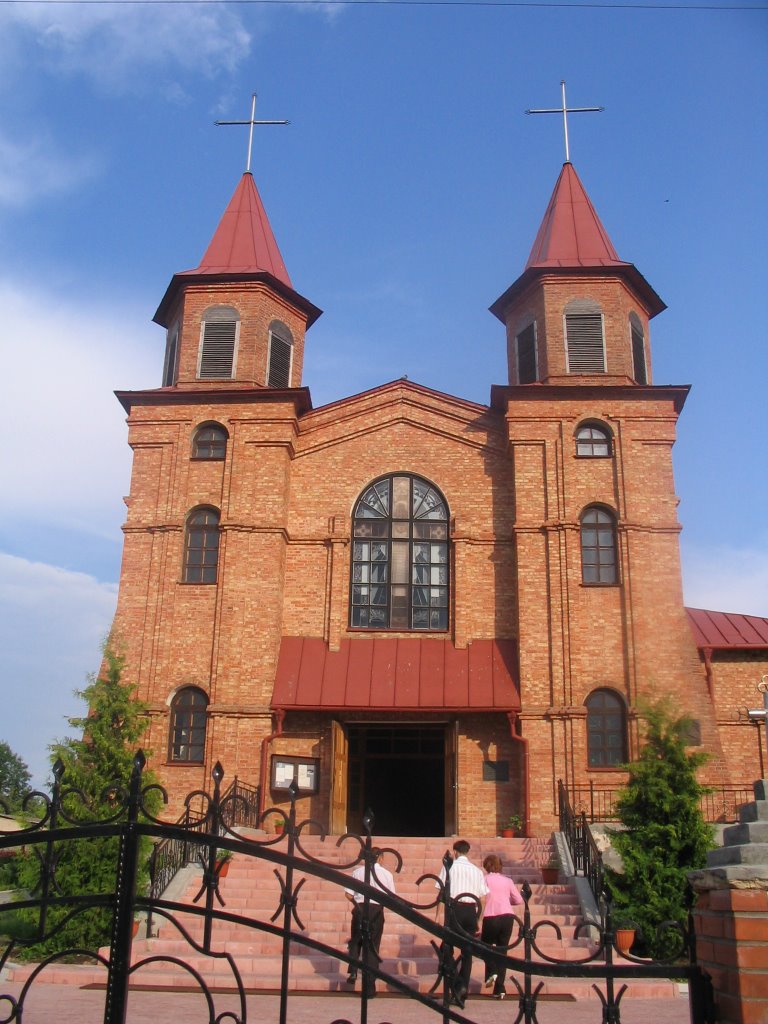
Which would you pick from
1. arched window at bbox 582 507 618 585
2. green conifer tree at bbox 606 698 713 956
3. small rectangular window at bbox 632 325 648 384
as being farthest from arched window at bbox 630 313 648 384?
green conifer tree at bbox 606 698 713 956

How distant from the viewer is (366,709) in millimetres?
19109

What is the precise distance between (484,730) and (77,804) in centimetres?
853

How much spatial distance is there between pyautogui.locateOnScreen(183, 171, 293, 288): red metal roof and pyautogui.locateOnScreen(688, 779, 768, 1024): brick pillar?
20.3 meters

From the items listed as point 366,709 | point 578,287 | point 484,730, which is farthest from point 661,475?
point 366,709

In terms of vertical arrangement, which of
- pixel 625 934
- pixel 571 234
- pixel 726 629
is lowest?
pixel 625 934

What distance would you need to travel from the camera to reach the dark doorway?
20.8 meters

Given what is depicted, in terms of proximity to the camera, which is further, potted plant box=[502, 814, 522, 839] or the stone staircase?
potted plant box=[502, 814, 522, 839]

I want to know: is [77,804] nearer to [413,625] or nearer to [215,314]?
[413,625]

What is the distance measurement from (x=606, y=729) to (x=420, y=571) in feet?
16.7

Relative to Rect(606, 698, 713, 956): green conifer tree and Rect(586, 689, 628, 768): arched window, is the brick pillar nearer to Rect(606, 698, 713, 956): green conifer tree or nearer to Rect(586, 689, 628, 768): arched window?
Rect(606, 698, 713, 956): green conifer tree

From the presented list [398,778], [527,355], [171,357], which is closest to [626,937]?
[398,778]

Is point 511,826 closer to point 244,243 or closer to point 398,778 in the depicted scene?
point 398,778

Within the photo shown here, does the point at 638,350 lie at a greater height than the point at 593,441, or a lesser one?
greater

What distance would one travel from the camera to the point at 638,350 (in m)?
22.9
